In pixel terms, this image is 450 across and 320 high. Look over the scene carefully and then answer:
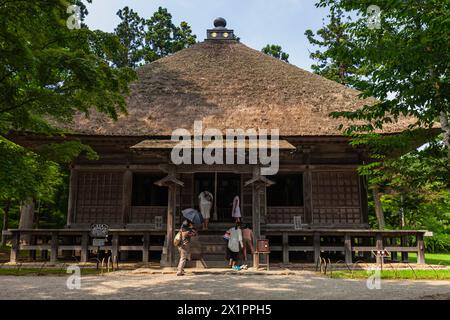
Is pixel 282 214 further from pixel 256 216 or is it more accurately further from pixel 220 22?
pixel 220 22

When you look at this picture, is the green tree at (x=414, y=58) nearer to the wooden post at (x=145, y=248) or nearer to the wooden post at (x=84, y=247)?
the wooden post at (x=145, y=248)

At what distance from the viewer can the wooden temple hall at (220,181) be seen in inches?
465

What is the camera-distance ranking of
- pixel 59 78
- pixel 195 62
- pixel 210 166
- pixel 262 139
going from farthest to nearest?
pixel 195 62 → pixel 262 139 → pixel 210 166 → pixel 59 78

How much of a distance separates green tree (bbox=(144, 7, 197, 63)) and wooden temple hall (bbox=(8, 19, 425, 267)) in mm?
17209

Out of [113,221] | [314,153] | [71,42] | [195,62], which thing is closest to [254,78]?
[195,62]

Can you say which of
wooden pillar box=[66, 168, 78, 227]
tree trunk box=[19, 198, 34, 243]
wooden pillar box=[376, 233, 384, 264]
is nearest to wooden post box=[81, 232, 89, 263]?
wooden pillar box=[66, 168, 78, 227]

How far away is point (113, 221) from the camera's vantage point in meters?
13.6

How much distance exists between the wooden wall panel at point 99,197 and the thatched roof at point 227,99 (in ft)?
6.88

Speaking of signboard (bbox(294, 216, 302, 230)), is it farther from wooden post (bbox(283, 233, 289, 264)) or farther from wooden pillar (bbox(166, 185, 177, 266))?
wooden pillar (bbox(166, 185, 177, 266))

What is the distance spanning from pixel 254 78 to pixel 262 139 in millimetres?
5538

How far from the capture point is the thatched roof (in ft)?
42.8

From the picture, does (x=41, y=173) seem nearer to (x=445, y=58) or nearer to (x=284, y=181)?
(x=445, y=58)

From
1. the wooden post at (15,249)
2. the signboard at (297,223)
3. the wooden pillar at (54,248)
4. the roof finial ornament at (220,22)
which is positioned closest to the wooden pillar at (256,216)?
the signboard at (297,223)

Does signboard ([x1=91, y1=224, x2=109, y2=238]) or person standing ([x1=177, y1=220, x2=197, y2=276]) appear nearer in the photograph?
person standing ([x1=177, y1=220, x2=197, y2=276])
